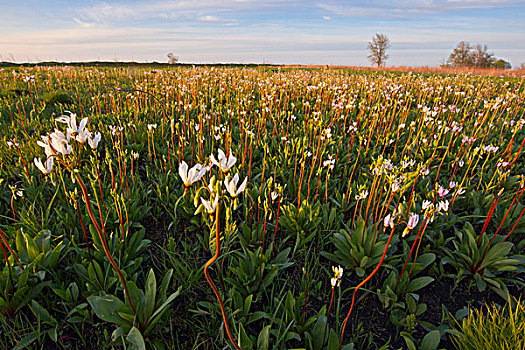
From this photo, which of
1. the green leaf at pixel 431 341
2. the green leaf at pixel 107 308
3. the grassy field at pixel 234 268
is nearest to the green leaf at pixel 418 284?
the grassy field at pixel 234 268

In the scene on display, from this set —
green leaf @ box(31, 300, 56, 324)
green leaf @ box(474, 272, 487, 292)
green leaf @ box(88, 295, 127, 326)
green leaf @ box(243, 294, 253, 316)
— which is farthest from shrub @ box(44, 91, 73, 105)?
green leaf @ box(474, 272, 487, 292)

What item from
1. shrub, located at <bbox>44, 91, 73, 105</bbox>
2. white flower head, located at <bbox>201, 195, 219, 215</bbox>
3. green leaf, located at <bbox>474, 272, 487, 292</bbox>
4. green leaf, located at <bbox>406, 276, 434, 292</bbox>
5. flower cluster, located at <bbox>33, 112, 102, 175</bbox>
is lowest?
green leaf, located at <bbox>474, 272, 487, 292</bbox>

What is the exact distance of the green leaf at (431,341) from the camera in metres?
1.68

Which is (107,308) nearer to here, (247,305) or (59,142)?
(247,305)

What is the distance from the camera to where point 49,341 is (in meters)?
1.75

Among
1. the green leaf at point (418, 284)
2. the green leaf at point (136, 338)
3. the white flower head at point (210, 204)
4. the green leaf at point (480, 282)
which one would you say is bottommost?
the green leaf at point (480, 282)

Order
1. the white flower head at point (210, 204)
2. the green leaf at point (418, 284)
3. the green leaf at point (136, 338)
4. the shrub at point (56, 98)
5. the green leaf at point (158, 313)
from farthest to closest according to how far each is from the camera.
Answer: the shrub at point (56, 98), the green leaf at point (418, 284), the green leaf at point (158, 313), the green leaf at point (136, 338), the white flower head at point (210, 204)

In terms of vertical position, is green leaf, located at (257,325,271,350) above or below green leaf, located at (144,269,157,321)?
below

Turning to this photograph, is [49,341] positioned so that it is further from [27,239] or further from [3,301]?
[27,239]

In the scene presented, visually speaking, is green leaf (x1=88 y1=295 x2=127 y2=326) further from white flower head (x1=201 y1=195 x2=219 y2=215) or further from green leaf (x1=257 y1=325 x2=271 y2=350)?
white flower head (x1=201 y1=195 x2=219 y2=215)

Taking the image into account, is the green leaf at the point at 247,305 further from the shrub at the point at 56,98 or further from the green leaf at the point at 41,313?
the shrub at the point at 56,98

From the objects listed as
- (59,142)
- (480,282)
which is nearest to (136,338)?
(59,142)

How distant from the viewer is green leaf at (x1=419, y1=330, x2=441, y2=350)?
1.68 metres

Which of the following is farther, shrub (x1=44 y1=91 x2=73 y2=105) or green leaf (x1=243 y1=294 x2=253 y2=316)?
shrub (x1=44 y1=91 x2=73 y2=105)
